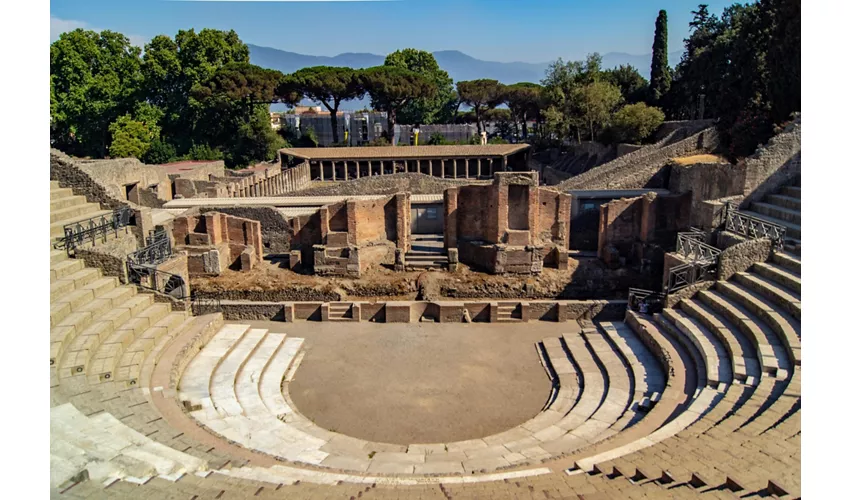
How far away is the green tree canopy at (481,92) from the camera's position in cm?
5231

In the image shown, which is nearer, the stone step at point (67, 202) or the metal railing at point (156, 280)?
the metal railing at point (156, 280)

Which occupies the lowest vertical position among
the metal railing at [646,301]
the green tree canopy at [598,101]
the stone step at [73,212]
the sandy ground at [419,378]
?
the sandy ground at [419,378]

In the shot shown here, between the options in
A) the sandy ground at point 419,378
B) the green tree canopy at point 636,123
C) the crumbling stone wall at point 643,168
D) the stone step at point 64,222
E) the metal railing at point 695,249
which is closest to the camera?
the sandy ground at point 419,378

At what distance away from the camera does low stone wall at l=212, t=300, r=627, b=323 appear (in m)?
17.2

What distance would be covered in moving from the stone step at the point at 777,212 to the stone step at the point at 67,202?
812 inches

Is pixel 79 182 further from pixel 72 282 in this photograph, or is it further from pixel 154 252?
pixel 72 282

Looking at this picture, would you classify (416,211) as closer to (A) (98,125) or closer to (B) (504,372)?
(B) (504,372)

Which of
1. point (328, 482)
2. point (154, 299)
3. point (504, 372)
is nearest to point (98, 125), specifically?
point (154, 299)

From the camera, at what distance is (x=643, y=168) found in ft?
90.8

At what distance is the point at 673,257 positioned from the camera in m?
16.9

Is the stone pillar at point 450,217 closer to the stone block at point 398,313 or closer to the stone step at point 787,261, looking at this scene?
the stone block at point 398,313

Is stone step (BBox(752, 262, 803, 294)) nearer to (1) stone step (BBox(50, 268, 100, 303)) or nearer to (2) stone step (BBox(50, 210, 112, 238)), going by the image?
(1) stone step (BBox(50, 268, 100, 303))

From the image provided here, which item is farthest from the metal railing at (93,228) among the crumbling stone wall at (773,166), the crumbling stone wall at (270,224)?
the crumbling stone wall at (773,166)

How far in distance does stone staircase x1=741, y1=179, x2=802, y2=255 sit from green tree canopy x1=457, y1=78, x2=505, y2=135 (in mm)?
36394
